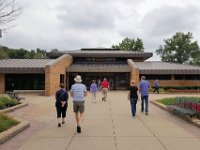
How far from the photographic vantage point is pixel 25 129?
11750 mm

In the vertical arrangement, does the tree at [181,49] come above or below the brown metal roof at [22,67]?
above

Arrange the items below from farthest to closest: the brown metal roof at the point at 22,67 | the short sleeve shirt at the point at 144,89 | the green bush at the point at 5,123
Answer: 1. the brown metal roof at the point at 22,67
2. the short sleeve shirt at the point at 144,89
3. the green bush at the point at 5,123

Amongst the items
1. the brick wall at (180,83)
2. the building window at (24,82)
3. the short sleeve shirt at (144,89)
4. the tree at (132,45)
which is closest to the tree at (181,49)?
the tree at (132,45)

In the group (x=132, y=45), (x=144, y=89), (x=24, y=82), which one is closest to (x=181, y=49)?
(x=132, y=45)

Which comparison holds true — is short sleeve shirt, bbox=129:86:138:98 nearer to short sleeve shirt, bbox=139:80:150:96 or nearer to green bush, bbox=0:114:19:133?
short sleeve shirt, bbox=139:80:150:96

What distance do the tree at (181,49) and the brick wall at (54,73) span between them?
1741 inches

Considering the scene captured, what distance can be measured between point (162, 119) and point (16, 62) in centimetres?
2893

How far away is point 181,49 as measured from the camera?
80.1 meters

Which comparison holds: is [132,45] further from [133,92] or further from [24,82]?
[133,92]

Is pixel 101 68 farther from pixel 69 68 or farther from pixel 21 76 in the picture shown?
pixel 21 76

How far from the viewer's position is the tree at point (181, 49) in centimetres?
7962

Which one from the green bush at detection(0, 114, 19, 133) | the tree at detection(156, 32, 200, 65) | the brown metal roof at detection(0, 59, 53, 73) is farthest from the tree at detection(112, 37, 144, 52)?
the green bush at detection(0, 114, 19, 133)

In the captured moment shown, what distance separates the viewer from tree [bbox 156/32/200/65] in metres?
79.6

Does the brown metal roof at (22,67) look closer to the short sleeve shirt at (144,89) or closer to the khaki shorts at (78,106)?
the short sleeve shirt at (144,89)
